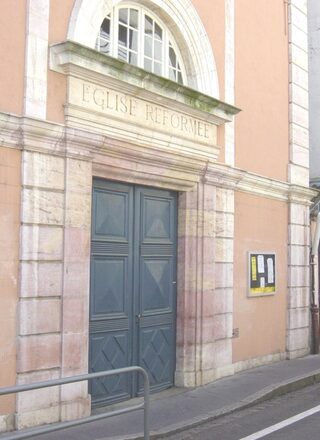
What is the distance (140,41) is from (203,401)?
482 centimetres

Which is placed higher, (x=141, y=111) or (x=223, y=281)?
(x=141, y=111)

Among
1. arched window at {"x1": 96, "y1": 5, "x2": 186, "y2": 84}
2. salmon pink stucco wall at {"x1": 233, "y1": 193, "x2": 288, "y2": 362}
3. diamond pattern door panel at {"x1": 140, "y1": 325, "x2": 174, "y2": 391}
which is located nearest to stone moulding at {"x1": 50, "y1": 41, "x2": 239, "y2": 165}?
arched window at {"x1": 96, "y1": 5, "x2": 186, "y2": 84}

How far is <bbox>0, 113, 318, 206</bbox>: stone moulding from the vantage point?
6.23 m

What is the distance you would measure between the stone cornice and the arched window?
53 centimetres

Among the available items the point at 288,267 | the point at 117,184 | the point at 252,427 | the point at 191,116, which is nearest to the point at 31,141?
the point at 117,184

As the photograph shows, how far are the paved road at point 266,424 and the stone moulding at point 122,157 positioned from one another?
313cm

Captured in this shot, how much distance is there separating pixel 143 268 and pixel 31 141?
101 inches

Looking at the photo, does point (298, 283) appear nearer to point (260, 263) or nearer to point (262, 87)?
point (260, 263)

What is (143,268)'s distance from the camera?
809 centimetres

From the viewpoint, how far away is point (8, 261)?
615 centimetres

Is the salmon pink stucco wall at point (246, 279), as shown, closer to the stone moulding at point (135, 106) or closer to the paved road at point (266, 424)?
the stone moulding at point (135, 106)

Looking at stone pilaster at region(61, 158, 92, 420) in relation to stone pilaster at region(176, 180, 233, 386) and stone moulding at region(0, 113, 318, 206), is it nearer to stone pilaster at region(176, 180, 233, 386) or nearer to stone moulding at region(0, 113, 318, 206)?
stone moulding at region(0, 113, 318, 206)

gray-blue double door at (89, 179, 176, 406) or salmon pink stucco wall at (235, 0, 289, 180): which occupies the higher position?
salmon pink stucco wall at (235, 0, 289, 180)

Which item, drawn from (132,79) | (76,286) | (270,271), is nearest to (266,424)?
(76,286)
